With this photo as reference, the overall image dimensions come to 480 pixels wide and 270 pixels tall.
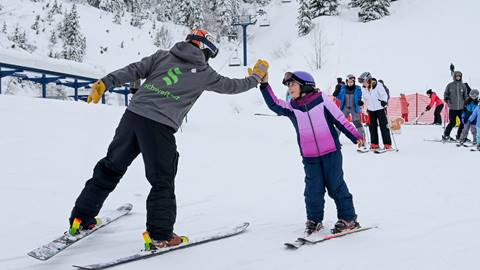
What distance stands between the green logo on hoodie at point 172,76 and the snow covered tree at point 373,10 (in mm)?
40959

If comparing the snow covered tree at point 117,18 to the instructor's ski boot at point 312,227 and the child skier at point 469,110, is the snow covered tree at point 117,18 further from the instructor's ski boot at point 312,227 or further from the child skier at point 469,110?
the instructor's ski boot at point 312,227

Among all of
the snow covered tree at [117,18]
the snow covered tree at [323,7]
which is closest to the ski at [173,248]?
the snow covered tree at [117,18]

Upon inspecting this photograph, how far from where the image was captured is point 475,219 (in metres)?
4.08

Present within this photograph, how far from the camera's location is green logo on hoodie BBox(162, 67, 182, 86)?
3.31m

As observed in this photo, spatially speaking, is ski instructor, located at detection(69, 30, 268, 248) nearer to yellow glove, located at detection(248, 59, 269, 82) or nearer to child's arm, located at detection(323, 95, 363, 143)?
yellow glove, located at detection(248, 59, 269, 82)

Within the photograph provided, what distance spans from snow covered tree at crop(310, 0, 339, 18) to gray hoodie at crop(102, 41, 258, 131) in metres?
43.8

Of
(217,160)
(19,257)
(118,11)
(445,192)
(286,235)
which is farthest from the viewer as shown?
(118,11)

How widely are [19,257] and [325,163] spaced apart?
255 cm

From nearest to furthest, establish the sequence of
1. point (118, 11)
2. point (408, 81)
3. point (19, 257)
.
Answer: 1. point (19, 257)
2. point (408, 81)
3. point (118, 11)

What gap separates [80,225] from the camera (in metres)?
3.42

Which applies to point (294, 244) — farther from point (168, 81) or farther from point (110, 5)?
point (110, 5)

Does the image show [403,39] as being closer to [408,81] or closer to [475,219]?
[408,81]

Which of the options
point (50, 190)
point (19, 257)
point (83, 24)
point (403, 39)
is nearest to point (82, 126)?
point (50, 190)

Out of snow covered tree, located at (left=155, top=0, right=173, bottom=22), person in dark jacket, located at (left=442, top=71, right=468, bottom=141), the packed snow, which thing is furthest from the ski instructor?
snow covered tree, located at (left=155, top=0, right=173, bottom=22)
